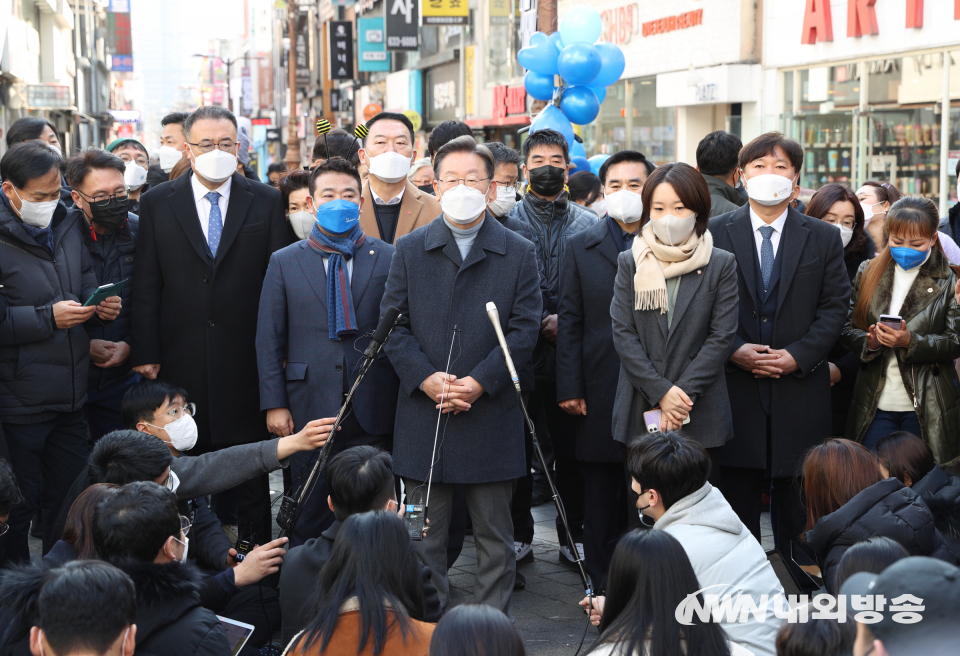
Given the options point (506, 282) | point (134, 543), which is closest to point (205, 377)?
point (506, 282)

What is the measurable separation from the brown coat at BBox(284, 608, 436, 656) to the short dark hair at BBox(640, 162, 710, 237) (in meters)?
2.44

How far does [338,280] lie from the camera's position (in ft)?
15.4

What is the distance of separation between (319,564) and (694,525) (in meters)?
1.30

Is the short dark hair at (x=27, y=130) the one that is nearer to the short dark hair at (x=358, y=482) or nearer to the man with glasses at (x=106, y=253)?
the man with glasses at (x=106, y=253)

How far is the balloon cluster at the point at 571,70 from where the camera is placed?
973cm

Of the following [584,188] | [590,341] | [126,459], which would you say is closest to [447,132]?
[584,188]

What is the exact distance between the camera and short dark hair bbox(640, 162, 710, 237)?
441 cm

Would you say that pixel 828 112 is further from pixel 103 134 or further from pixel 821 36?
pixel 103 134

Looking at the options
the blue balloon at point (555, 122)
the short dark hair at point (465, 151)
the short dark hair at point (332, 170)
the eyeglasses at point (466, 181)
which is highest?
the blue balloon at point (555, 122)

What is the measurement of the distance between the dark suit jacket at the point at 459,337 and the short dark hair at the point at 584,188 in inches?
137

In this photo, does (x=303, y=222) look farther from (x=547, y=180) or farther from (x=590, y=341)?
(x=590, y=341)

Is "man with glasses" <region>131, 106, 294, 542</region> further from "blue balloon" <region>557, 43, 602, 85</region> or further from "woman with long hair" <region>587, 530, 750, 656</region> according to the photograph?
"blue balloon" <region>557, 43, 602, 85</region>

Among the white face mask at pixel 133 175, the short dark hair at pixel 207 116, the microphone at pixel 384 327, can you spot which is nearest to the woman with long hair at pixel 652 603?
the microphone at pixel 384 327

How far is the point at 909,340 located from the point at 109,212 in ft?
13.4
